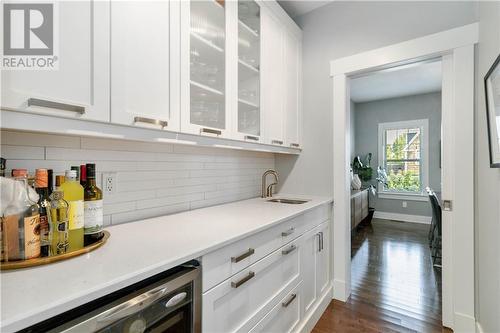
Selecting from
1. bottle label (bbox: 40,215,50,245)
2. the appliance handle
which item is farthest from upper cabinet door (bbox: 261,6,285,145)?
bottle label (bbox: 40,215,50,245)

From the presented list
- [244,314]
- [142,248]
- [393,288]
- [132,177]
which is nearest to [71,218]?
[142,248]

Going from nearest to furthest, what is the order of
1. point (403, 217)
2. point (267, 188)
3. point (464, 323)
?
point (464, 323) → point (267, 188) → point (403, 217)

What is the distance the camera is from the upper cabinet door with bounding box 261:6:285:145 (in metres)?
1.96

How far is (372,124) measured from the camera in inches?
226

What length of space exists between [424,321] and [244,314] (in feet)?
5.48

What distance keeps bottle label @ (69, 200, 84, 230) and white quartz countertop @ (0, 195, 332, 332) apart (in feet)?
0.38

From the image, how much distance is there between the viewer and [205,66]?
1465 mm

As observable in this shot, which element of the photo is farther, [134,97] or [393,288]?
[393,288]

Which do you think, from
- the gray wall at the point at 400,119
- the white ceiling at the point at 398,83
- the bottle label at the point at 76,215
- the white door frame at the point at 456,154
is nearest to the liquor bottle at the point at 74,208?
the bottle label at the point at 76,215

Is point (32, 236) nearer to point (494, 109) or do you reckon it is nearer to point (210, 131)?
point (210, 131)

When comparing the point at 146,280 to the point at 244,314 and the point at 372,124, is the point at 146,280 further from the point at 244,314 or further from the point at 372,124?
the point at 372,124

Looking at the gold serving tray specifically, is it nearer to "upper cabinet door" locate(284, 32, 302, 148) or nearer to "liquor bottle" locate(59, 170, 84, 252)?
"liquor bottle" locate(59, 170, 84, 252)

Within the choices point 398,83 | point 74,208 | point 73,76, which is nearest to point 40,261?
point 74,208

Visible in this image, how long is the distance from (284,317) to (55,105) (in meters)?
1.57
